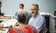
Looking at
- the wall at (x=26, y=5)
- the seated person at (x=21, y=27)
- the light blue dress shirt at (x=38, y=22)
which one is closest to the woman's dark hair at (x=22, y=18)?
the seated person at (x=21, y=27)

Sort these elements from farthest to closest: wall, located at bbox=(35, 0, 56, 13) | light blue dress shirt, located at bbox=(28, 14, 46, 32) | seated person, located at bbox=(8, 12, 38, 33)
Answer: wall, located at bbox=(35, 0, 56, 13)
light blue dress shirt, located at bbox=(28, 14, 46, 32)
seated person, located at bbox=(8, 12, 38, 33)

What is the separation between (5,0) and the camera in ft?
23.1

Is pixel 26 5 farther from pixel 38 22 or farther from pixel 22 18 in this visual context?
pixel 22 18

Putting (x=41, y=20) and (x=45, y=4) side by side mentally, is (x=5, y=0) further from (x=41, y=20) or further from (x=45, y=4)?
(x=41, y=20)

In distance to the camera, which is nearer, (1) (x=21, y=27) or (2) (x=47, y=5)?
(1) (x=21, y=27)

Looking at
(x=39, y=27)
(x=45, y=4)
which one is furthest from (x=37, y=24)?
(x=45, y=4)

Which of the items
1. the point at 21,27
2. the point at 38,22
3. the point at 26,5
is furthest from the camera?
the point at 26,5

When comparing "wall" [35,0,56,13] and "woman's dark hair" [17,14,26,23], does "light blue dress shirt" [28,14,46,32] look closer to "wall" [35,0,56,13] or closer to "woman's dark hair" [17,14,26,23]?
"woman's dark hair" [17,14,26,23]

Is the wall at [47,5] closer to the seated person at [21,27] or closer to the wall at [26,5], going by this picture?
the wall at [26,5]

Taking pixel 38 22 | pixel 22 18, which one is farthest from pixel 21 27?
pixel 38 22

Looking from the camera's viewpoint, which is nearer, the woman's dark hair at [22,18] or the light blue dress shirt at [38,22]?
the woman's dark hair at [22,18]

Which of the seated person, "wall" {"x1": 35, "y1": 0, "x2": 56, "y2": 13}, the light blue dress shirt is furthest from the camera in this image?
"wall" {"x1": 35, "y1": 0, "x2": 56, "y2": 13}

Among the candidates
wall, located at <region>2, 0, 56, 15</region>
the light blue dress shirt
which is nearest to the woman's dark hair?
the light blue dress shirt

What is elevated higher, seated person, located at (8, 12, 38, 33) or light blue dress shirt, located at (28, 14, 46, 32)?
seated person, located at (8, 12, 38, 33)
